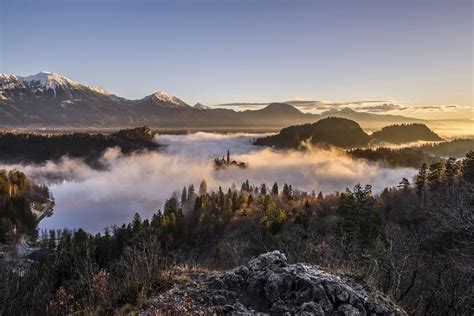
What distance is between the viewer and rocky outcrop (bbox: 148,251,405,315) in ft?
25.7

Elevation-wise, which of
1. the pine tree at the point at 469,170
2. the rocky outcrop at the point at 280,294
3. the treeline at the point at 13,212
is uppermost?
the rocky outcrop at the point at 280,294

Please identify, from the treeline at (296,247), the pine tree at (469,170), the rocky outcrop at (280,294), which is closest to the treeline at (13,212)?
the treeline at (296,247)

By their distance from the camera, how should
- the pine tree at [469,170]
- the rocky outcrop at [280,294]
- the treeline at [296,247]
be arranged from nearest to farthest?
the rocky outcrop at [280,294] → the treeline at [296,247] → the pine tree at [469,170]

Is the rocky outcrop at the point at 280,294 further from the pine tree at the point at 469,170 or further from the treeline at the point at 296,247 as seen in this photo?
the pine tree at the point at 469,170

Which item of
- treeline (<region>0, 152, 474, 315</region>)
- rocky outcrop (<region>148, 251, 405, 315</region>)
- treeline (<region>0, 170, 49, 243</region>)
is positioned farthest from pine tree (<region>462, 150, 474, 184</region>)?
treeline (<region>0, 170, 49, 243</region>)

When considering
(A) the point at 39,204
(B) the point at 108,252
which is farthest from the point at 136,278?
A: (A) the point at 39,204

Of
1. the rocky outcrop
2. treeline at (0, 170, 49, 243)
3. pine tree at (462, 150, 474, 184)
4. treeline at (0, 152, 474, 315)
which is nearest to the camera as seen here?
the rocky outcrop

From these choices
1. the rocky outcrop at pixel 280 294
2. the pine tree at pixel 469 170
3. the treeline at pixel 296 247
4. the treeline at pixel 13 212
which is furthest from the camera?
the treeline at pixel 13 212

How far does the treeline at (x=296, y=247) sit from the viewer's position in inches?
362

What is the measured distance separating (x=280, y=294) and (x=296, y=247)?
716 inches

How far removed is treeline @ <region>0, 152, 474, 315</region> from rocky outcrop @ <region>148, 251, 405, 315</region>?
2.93 ft

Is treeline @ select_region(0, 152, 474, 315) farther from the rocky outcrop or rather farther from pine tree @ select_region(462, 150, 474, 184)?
the rocky outcrop

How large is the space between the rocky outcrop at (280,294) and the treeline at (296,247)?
0.89 m

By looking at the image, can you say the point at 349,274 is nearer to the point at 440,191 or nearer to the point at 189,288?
the point at 189,288
